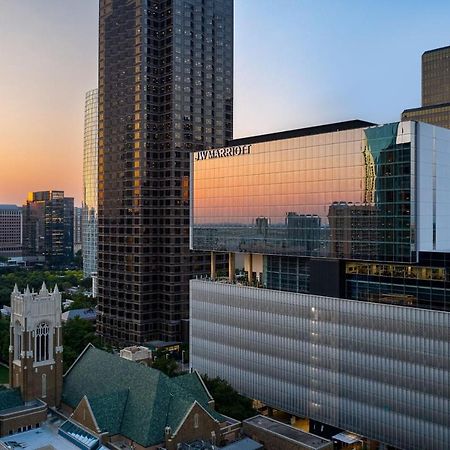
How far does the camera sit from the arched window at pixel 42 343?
220ft

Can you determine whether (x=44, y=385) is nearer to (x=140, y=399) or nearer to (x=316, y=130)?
(x=140, y=399)

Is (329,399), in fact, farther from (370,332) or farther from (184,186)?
(184,186)

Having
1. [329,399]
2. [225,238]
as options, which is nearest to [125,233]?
[225,238]

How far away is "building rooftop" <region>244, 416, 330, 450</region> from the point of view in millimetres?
58797

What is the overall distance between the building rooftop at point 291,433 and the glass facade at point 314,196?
23603 millimetres

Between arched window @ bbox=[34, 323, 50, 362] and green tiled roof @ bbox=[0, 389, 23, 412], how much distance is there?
4.50 meters

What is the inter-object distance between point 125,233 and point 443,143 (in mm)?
83516

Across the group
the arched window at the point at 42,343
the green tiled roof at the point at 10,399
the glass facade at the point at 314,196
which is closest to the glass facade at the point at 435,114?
the glass facade at the point at 314,196

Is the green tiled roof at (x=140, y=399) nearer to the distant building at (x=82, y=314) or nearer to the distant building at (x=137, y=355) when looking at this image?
the distant building at (x=137, y=355)

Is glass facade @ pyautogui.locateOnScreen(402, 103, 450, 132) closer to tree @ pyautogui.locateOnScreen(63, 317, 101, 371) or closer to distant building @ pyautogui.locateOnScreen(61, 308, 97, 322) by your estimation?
distant building @ pyautogui.locateOnScreen(61, 308, 97, 322)

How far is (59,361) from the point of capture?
68.2 m

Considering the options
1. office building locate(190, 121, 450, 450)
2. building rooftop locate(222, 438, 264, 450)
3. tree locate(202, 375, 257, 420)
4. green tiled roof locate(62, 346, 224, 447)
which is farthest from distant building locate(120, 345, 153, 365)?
building rooftop locate(222, 438, 264, 450)

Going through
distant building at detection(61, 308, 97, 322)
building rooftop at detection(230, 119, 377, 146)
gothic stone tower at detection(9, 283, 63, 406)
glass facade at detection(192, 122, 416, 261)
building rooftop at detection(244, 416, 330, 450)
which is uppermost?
building rooftop at detection(230, 119, 377, 146)

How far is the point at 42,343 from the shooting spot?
67688 millimetres
